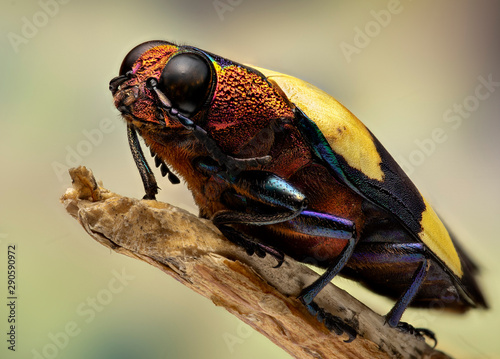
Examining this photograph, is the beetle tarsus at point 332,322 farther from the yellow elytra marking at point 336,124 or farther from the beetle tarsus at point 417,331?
the yellow elytra marking at point 336,124

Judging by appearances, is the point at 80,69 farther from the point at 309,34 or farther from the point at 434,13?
the point at 434,13

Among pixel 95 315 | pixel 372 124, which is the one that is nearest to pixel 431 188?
pixel 372 124

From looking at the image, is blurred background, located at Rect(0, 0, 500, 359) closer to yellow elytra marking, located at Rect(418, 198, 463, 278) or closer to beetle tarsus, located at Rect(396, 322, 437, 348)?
beetle tarsus, located at Rect(396, 322, 437, 348)

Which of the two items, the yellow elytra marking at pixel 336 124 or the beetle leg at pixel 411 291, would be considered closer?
the yellow elytra marking at pixel 336 124

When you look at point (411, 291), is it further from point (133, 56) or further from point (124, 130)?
point (124, 130)

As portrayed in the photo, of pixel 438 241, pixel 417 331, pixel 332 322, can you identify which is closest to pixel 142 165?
pixel 332 322

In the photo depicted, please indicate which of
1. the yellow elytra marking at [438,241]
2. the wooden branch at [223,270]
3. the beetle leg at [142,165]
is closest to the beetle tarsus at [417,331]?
the wooden branch at [223,270]

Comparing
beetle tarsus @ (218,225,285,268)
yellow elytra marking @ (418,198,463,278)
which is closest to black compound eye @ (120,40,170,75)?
beetle tarsus @ (218,225,285,268)
